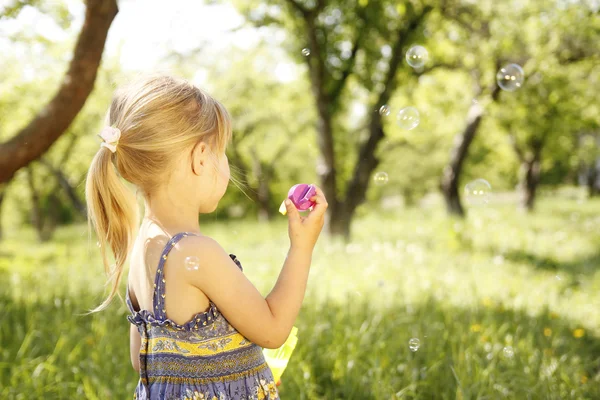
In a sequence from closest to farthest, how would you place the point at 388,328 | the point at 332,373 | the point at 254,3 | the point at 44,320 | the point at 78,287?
1. the point at 332,373
2. the point at 388,328
3. the point at 44,320
4. the point at 78,287
5. the point at 254,3

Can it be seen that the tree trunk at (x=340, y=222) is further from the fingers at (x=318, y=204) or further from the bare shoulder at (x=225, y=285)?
the bare shoulder at (x=225, y=285)

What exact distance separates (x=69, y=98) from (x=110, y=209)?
228cm

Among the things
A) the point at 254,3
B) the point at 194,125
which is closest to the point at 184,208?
the point at 194,125

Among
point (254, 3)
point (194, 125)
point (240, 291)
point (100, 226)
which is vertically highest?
point (254, 3)

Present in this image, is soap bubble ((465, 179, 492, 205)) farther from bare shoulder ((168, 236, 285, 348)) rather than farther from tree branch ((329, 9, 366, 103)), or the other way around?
tree branch ((329, 9, 366, 103))

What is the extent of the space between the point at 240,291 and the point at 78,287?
4.35 meters

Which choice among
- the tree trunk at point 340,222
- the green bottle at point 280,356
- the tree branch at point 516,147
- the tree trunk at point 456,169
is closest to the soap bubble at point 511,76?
the green bottle at point 280,356

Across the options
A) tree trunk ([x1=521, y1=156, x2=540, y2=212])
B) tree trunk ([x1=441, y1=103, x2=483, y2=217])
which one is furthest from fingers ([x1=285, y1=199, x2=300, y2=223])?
tree trunk ([x1=521, y1=156, x2=540, y2=212])

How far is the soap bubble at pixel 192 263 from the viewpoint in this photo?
1509mm

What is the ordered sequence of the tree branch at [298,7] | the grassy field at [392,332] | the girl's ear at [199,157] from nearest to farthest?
the girl's ear at [199,157]
the grassy field at [392,332]
the tree branch at [298,7]

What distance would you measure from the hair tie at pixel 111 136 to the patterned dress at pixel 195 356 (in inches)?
12.3

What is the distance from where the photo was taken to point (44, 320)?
431 centimetres

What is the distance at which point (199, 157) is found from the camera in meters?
1.63

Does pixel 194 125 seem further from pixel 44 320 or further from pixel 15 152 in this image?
pixel 44 320
